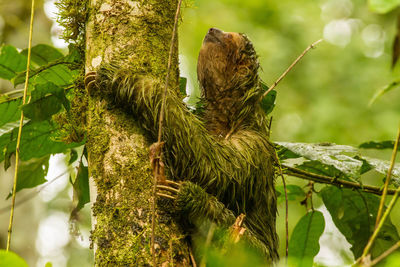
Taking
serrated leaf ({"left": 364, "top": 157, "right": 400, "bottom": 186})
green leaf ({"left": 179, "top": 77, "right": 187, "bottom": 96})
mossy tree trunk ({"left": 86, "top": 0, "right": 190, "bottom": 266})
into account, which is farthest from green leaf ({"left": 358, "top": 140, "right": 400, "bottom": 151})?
mossy tree trunk ({"left": 86, "top": 0, "right": 190, "bottom": 266})

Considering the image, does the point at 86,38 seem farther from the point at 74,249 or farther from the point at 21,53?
the point at 74,249

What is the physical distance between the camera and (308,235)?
4328mm

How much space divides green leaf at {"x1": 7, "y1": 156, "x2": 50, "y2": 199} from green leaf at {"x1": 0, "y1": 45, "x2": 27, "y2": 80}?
2.94 ft

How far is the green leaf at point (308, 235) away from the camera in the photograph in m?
4.30

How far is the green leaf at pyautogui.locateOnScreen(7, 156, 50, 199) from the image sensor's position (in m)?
4.58

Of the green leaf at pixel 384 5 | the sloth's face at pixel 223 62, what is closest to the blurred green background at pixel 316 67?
the sloth's face at pixel 223 62

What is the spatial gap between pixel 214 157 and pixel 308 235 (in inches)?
50.6

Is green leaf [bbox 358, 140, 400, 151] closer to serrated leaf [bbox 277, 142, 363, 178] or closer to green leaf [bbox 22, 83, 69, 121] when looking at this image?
serrated leaf [bbox 277, 142, 363, 178]

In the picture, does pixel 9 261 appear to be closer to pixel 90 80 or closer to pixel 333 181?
pixel 90 80

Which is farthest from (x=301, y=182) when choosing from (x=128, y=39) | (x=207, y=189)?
(x=128, y=39)

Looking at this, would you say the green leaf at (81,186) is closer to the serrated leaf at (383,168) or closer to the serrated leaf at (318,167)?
the serrated leaf at (318,167)

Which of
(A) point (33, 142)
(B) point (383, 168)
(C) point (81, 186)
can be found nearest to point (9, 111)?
(A) point (33, 142)

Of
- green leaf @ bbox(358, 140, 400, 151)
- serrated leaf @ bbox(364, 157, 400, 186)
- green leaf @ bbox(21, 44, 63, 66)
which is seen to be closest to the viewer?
serrated leaf @ bbox(364, 157, 400, 186)

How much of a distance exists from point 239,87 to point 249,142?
0.73m
